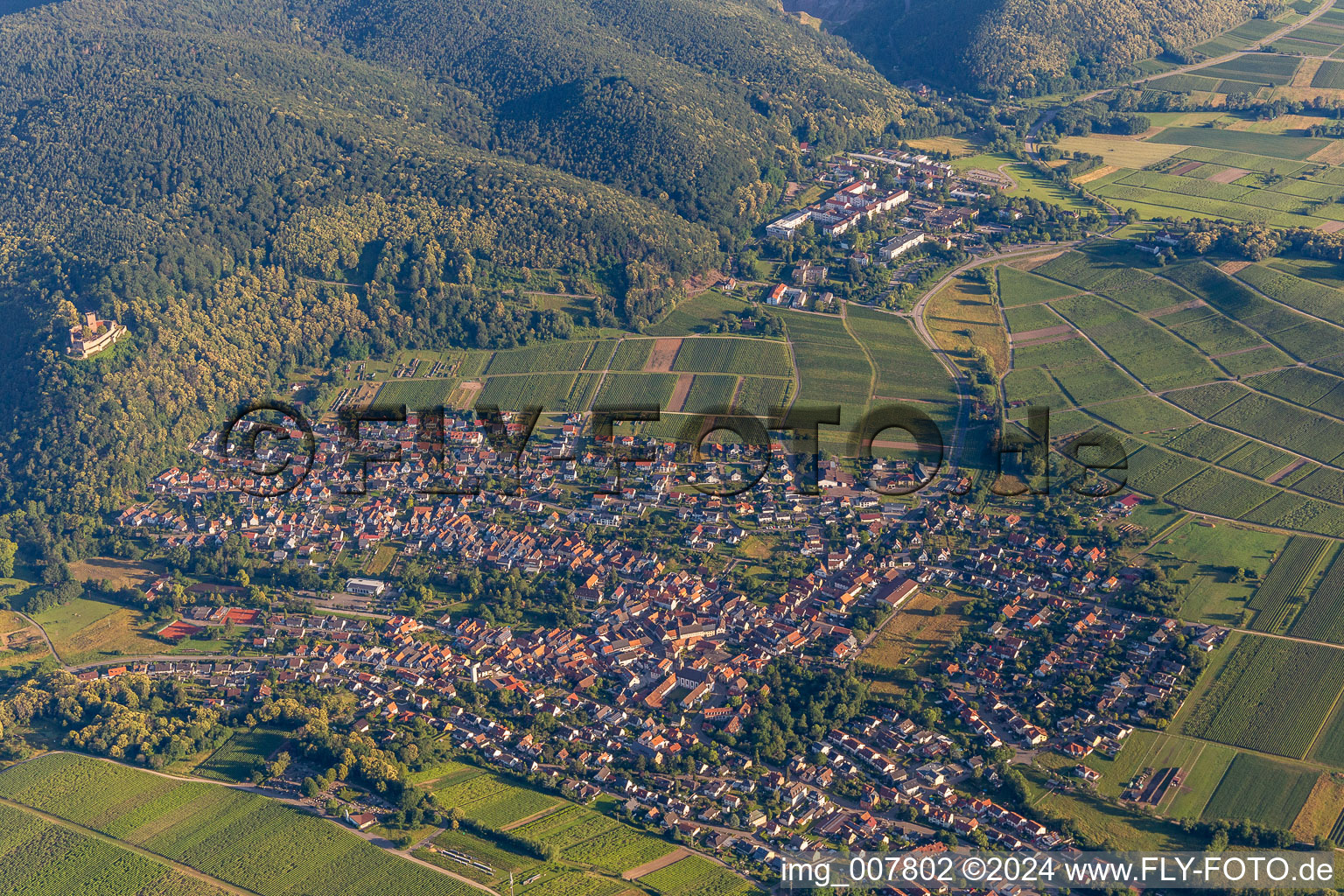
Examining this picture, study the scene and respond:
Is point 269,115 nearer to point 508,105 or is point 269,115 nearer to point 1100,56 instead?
point 508,105

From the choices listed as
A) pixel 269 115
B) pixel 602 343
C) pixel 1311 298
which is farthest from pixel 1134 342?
pixel 269 115

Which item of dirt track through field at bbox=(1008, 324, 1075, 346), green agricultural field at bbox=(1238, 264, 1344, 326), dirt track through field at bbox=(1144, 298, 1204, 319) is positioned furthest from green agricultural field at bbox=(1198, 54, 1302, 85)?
dirt track through field at bbox=(1008, 324, 1075, 346)

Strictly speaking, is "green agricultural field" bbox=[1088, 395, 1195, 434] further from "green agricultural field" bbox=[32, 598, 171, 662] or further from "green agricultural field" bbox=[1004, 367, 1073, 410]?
"green agricultural field" bbox=[32, 598, 171, 662]

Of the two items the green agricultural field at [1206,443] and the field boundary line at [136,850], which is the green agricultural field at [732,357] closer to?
the green agricultural field at [1206,443]

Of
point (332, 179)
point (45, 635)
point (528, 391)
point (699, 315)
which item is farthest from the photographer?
point (332, 179)

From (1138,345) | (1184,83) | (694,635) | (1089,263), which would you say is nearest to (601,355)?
(694,635)

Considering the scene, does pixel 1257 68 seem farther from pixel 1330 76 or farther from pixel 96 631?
pixel 96 631
